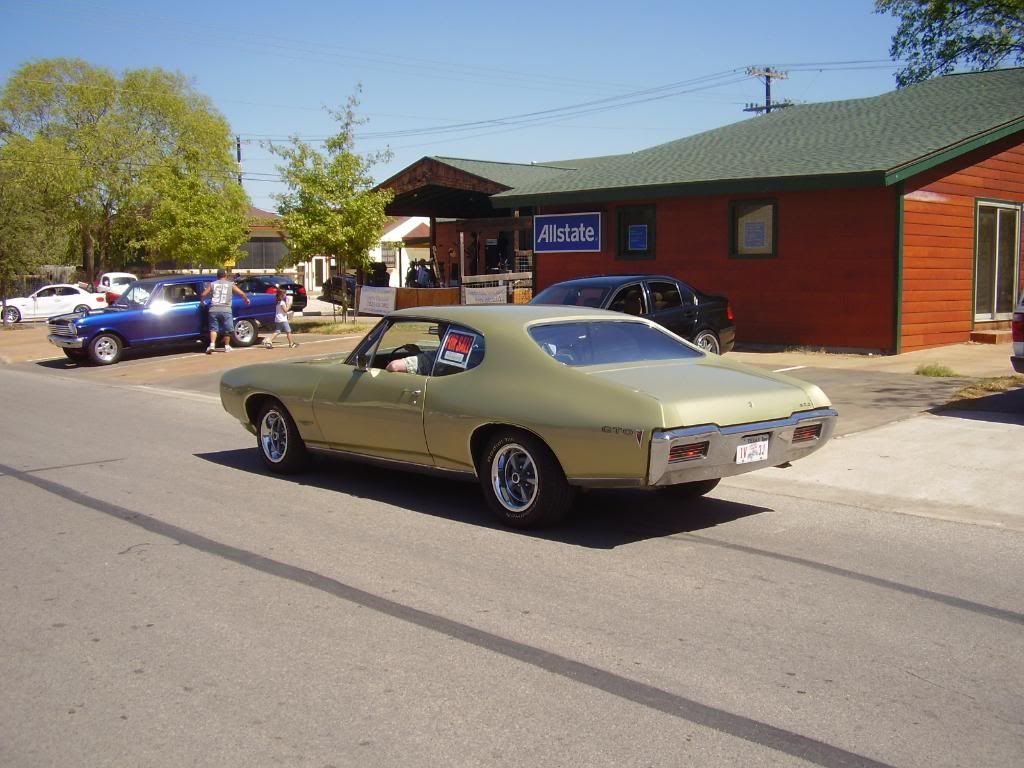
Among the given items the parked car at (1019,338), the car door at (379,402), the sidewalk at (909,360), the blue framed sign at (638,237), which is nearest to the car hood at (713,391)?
the car door at (379,402)

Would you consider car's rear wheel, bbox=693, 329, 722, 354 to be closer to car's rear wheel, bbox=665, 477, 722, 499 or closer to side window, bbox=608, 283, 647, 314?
side window, bbox=608, 283, 647, 314

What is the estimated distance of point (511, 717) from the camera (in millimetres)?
4090

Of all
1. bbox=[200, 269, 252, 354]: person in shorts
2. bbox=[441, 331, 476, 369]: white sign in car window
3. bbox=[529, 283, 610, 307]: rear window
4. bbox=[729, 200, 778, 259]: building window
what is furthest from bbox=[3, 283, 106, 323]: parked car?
bbox=[441, 331, 476, 369]: white sign in car window

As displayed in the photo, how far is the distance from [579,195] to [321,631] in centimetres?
1720

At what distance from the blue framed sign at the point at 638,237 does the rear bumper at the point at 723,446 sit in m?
14.1

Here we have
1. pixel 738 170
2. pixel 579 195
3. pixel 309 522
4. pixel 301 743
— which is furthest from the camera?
pixel 579 195

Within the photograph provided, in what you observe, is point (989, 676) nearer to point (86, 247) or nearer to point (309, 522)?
point (309, 522)

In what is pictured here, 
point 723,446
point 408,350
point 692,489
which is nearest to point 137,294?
point 408,350

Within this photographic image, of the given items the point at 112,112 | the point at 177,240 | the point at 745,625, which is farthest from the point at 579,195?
the point at 112,112

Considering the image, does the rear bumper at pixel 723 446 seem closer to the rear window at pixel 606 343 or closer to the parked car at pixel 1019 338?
the rear window at pixel 606 343

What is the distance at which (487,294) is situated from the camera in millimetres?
25625

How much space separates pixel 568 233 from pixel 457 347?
15.0 meters

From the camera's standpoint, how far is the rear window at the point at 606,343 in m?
7.24

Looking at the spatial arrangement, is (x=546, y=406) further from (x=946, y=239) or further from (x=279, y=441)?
(x=946, y=239)
